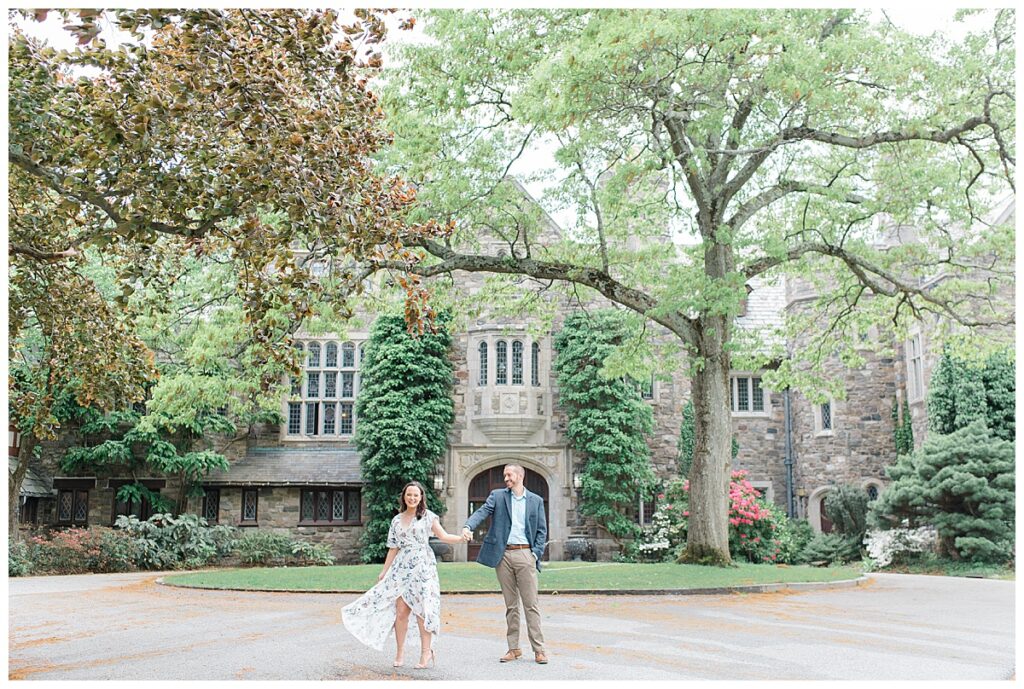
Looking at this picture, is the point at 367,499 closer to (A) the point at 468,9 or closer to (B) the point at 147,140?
(A) the point at 468,9

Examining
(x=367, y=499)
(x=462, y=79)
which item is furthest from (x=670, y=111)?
(x=367, y=499)

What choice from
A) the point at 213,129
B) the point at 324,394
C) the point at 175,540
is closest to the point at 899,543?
the point at 324,394

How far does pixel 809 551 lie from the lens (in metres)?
23.1

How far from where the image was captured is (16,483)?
Result: 21.2 m

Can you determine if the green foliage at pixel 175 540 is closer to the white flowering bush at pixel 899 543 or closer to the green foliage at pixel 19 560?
the green foliage at pixel 19 560

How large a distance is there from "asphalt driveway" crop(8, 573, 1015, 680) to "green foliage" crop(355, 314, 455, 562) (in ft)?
30.5

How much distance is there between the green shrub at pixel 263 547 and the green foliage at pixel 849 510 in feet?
40.8

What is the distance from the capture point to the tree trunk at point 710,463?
16.5m

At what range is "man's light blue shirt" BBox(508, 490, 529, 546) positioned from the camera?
24.2 feet

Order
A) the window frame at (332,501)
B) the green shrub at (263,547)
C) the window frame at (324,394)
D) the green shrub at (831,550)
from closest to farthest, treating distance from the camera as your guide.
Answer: the green shrub at (263,547) < the green shrub at (831,550) < the window frame at (332,501) < the window frame at (324,394)

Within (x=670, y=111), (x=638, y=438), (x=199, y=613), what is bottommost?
(x=199, y=613)

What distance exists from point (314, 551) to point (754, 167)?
12.8 m

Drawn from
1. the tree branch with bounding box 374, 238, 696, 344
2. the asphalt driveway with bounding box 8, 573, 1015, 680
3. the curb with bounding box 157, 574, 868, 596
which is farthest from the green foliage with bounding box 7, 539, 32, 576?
the tree branch with bounding box 374, 238, 696, 344

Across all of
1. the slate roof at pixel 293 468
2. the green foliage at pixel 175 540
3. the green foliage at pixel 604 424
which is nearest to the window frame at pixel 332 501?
the slate roof at pixel 293 468
